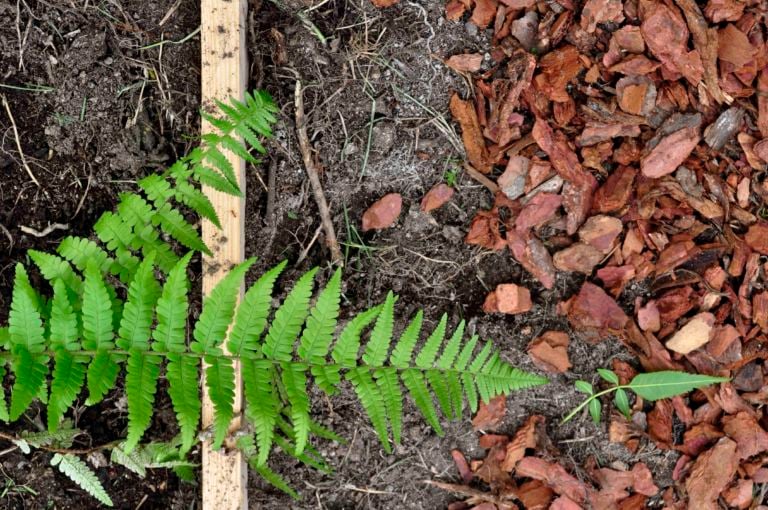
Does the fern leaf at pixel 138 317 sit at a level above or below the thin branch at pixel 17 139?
below

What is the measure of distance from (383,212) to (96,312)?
1.12 m

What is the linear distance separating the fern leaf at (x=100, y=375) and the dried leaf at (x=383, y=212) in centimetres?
108

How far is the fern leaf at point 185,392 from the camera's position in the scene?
73.6 inches

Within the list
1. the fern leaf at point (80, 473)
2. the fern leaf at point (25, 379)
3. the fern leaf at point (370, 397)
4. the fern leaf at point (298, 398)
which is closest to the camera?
the fern leaf at point (25, 379)

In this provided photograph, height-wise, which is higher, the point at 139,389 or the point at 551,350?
the point at 139,389

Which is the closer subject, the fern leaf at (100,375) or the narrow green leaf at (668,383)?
the fern leaf at (100,375)

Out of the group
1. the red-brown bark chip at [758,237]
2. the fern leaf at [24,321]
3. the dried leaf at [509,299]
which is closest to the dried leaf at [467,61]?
the dried leaf at [509,299]

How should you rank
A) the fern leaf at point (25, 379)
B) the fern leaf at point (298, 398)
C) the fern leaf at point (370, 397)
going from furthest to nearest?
the fern leaf at point (370, 397) < the fern leaf at point (298, 398) < the fern leaf at point (25, 379)

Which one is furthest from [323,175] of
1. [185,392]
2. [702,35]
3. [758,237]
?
[758,237]

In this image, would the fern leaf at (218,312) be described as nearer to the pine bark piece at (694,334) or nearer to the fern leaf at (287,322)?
the fern leaf at (287,322)

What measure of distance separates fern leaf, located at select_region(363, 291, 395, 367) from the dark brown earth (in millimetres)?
613

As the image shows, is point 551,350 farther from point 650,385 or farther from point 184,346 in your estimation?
point 184,346

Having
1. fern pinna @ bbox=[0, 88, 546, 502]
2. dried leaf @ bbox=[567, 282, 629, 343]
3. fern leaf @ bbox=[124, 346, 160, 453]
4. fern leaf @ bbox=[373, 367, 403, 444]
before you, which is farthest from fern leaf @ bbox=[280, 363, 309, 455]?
dried leaf @ bbox=[567, 282, 629, 343]

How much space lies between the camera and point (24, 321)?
1958mm
